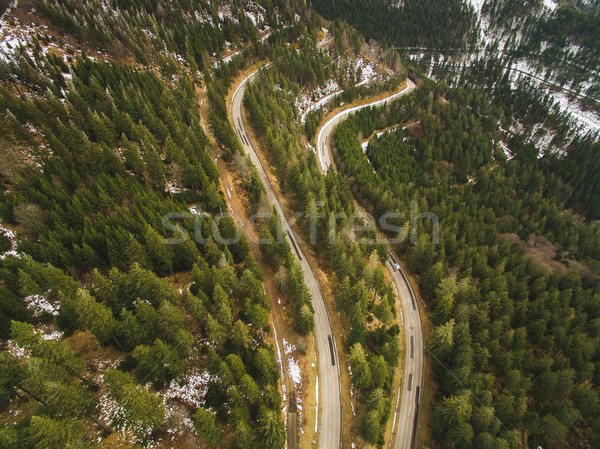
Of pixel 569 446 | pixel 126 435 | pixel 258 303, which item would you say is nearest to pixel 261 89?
pixel 258 303

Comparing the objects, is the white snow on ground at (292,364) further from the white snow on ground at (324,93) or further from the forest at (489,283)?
the white snow on ground at (324,93)

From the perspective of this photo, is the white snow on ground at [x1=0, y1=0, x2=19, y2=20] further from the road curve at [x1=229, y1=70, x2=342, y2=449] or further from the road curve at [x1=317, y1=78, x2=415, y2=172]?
the road curve at [x1=317, y1=78, x2=415, y2=172]

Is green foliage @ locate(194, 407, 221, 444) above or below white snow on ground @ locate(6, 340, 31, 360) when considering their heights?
below

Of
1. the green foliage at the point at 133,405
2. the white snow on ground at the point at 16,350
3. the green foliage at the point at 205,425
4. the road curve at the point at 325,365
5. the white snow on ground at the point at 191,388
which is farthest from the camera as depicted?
the road curve at the point at 325,365

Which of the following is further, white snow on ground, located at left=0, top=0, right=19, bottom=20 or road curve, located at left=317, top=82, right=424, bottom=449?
white snow on ground, located at left=0, top=0, right=19, bottom=20

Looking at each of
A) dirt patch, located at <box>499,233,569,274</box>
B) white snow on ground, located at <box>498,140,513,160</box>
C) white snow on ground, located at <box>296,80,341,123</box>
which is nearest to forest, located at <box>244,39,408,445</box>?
white snow on ground, located at <box>296,80,341,123</box>
